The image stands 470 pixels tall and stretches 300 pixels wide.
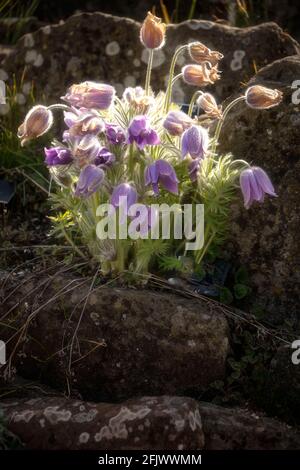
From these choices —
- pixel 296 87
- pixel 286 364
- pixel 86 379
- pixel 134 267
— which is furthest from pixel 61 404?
pixel 296 87

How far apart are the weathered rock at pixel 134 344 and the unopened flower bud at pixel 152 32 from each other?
2.78 feet

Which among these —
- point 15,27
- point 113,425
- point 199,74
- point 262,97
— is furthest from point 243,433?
point 15,27

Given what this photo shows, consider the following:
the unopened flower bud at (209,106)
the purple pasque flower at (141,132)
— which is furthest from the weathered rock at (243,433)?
the unopened flower bud at (209,106)

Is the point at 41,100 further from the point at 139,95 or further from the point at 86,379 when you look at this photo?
the point at 86,379

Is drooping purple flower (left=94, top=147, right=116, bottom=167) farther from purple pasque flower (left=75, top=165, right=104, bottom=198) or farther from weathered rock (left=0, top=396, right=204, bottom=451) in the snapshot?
weathered rock (left=0, top=396, right=204, bottom=451)

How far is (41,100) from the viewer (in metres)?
3.72

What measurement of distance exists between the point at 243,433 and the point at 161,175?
85cm

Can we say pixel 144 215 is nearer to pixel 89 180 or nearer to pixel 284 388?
pixel 89 180

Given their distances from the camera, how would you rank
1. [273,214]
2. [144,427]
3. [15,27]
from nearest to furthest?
[144,427]
[273,214]
[15,27]

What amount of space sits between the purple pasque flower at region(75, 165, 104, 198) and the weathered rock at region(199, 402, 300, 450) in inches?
30.6

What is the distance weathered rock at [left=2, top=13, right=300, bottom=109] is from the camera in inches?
144

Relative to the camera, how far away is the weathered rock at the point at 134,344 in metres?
2.67

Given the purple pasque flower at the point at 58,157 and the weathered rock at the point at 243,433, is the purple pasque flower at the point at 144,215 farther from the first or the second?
the weathered rock at the point at 243,433

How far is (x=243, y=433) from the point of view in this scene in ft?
7.86
